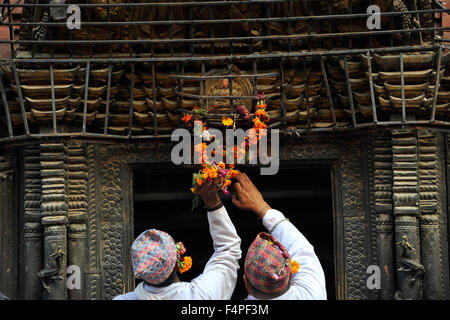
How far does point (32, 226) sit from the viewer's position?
805 centimetres

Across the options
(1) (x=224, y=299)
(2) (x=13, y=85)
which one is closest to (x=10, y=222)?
(2) (x=13, y=85)

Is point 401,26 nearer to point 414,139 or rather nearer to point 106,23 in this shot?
point 414,139

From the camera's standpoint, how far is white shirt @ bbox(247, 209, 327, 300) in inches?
185

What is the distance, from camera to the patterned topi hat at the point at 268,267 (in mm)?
4520

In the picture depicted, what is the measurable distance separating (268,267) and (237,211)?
199 inches

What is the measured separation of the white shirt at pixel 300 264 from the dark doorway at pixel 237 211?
3.50 meters

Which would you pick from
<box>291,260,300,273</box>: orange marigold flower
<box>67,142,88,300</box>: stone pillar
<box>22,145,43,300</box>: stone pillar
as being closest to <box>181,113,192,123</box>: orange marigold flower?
<box>67,142,88,300</box>: stone pillar

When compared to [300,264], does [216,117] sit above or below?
above

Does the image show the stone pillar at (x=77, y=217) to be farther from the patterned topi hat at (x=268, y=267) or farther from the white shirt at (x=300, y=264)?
the patterned topi hat at (x=268, y=267)

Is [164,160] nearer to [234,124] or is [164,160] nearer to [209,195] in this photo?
[234,124]

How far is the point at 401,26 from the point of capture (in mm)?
7984

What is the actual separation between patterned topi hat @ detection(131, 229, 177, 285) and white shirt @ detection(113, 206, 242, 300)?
0.40 ft

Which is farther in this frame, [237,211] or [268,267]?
[237,211]

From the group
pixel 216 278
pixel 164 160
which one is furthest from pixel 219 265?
pixel 164 160
